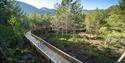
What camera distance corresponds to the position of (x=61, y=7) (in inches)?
2169

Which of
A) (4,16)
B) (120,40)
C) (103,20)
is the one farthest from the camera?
(103,20)

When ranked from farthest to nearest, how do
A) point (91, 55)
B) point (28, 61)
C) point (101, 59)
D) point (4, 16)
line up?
point (4, 16) < point (91, 55) < point (101, 59) < point (28, 61)

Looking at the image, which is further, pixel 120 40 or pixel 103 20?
pixel 103 20

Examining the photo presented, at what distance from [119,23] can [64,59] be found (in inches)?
675

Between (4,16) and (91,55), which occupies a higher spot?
(4,16)

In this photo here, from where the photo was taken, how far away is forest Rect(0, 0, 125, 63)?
63.8ft

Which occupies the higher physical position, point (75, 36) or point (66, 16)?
point (66, 16)

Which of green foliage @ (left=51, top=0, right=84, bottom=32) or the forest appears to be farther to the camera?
green foliage @ (left=51, top=0, right=84, bottom=32)

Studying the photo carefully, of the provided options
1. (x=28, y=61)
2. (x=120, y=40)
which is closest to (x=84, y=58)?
(x=28, y=61)

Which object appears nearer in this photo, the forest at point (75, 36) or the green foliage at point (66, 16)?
the forest at point (75, 36)

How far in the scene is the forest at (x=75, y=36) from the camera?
766 inches

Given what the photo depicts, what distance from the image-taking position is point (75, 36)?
3981cm

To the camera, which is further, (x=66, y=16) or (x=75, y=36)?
(x=66, y=16)

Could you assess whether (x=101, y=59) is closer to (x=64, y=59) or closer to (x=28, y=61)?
(x=64, y=59)
